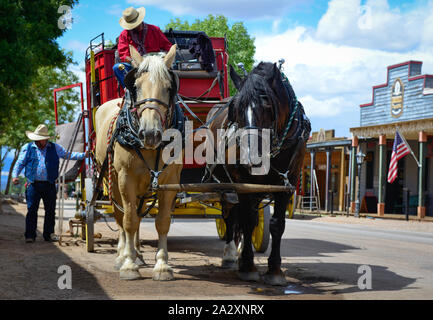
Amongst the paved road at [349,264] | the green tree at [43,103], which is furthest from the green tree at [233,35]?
the paved road at [349,264]

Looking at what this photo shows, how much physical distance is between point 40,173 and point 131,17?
4.55m

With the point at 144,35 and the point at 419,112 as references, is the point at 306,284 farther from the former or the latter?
the point at 419,112

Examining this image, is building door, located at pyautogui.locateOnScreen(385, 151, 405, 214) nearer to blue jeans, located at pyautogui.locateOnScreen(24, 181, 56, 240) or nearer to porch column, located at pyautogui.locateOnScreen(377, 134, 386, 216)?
porch column, located at pyautogui.locateOnScreen(377, 134, 386, 216)

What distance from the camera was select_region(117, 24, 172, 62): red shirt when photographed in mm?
7246

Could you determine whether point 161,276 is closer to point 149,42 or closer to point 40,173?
point 149,42

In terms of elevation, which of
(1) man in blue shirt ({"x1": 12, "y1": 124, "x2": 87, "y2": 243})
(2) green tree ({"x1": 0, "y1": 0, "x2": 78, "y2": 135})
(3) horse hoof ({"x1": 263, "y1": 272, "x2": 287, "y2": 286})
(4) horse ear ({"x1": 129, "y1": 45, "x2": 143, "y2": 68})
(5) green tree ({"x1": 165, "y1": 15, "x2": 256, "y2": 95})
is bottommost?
(3) horse hoof ({"x1": 263, "y1": 272, "x2": 287, "y2": 286})

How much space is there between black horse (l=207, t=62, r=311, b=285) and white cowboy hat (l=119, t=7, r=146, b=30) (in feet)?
5.62

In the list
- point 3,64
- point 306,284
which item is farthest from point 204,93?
point 3,64

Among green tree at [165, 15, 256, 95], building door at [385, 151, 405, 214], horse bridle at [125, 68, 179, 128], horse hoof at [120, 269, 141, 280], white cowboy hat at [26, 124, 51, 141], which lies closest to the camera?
horse bridle at [125, 68, 179, 128]

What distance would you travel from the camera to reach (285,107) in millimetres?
6406

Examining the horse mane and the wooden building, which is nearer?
the horse mane

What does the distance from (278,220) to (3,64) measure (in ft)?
35.7

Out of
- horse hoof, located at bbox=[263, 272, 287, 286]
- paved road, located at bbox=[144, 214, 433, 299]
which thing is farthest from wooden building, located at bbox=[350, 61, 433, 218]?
horse hoof, located at bbox=[263, 272, 287, 286]
